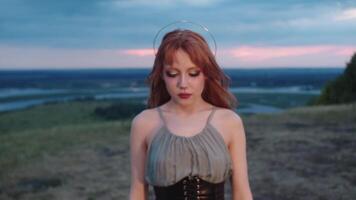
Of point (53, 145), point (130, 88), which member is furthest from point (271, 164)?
point (130, 88)

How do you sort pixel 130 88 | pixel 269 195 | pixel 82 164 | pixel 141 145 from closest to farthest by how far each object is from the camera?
pixel 141 145, pixel 269 195, pixel 82 164, pixel 130 88

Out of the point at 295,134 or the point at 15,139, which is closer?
the point at 295,134

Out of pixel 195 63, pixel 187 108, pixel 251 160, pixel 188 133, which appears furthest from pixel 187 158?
pixel 251 160

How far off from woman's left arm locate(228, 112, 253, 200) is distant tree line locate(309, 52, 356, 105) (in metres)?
18.1

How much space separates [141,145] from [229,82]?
529mm

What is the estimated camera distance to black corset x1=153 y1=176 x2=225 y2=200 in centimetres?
251

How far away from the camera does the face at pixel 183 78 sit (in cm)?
250

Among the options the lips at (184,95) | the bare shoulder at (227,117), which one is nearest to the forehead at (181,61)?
the lips at (184,95)

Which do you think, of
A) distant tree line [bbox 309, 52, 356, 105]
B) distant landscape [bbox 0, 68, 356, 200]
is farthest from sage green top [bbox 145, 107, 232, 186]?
distant tree line [bbox 309, 52, 356, 105]

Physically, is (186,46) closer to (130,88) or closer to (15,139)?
(15,139)

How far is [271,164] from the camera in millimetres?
9648

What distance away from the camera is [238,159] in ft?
8.57

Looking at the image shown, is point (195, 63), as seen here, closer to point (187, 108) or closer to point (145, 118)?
point (187, 108)

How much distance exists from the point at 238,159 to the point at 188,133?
0.27 metres
